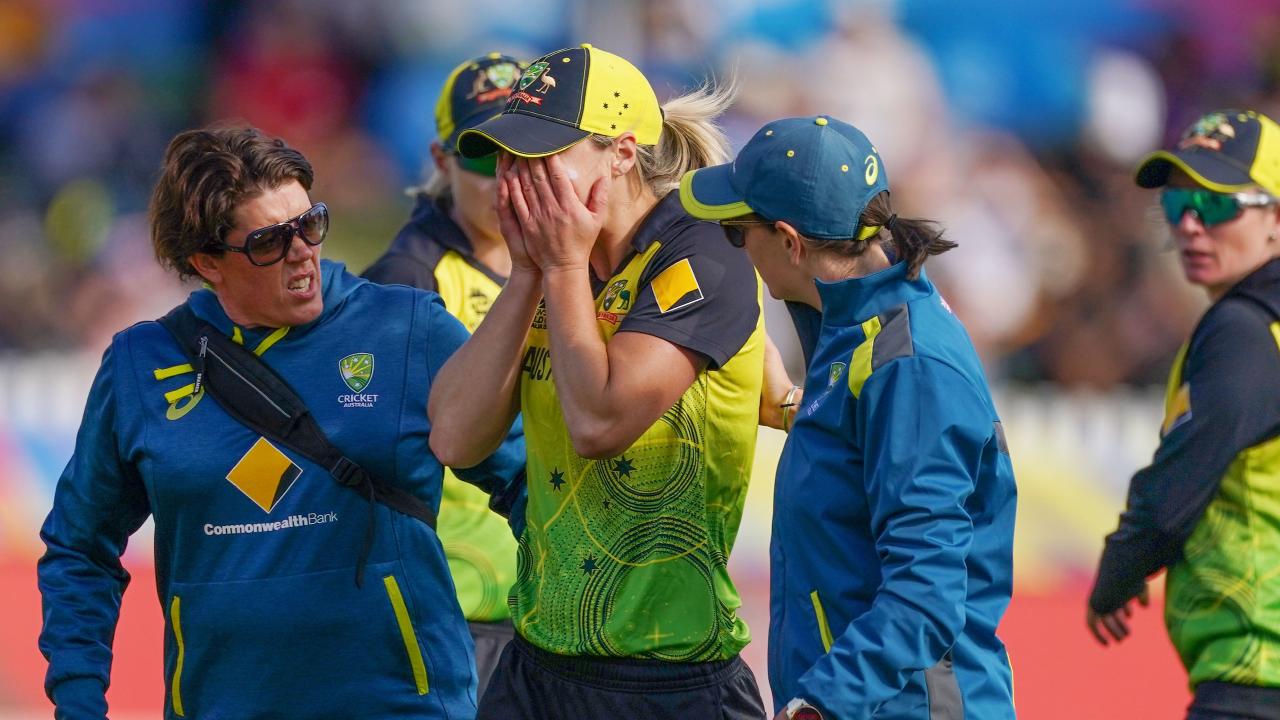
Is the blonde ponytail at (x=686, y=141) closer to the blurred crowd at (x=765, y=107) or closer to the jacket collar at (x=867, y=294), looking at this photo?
the jacket collar at (x=867, y=294)

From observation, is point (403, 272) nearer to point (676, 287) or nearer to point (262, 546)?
point (262, 546)

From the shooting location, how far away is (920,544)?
2900 mm

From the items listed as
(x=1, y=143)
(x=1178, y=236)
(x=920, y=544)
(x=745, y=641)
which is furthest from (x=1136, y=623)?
(x=1, y=143)

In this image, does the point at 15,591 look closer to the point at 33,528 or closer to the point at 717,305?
the point at 33,528

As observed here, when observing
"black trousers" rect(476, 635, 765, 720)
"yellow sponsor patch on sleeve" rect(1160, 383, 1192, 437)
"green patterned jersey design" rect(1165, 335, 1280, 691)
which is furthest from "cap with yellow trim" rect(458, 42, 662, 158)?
"green patterned jersey design" rect(1165, 335, 1280, 691)

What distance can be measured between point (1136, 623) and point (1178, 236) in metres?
4.72

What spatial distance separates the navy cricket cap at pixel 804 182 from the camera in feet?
10.3

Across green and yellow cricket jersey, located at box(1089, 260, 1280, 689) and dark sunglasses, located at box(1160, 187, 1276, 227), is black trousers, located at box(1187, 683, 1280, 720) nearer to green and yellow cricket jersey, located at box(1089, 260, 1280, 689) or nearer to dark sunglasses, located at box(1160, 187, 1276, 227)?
green and yellow cricket jersey, located at box(1089, 260, 1280, 689)

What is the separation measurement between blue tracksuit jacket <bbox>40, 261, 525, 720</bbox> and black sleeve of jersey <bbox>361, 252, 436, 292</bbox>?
122 cm

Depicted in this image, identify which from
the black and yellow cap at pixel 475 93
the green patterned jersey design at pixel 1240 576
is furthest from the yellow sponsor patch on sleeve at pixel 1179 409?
the black and yellow cap at pixel 475 93

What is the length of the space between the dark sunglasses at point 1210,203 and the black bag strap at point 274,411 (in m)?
2.04

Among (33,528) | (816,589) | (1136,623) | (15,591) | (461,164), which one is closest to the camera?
(816,589)

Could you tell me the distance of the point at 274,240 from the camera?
3.56m

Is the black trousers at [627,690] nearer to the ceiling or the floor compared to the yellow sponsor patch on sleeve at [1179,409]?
nearer to the floor
